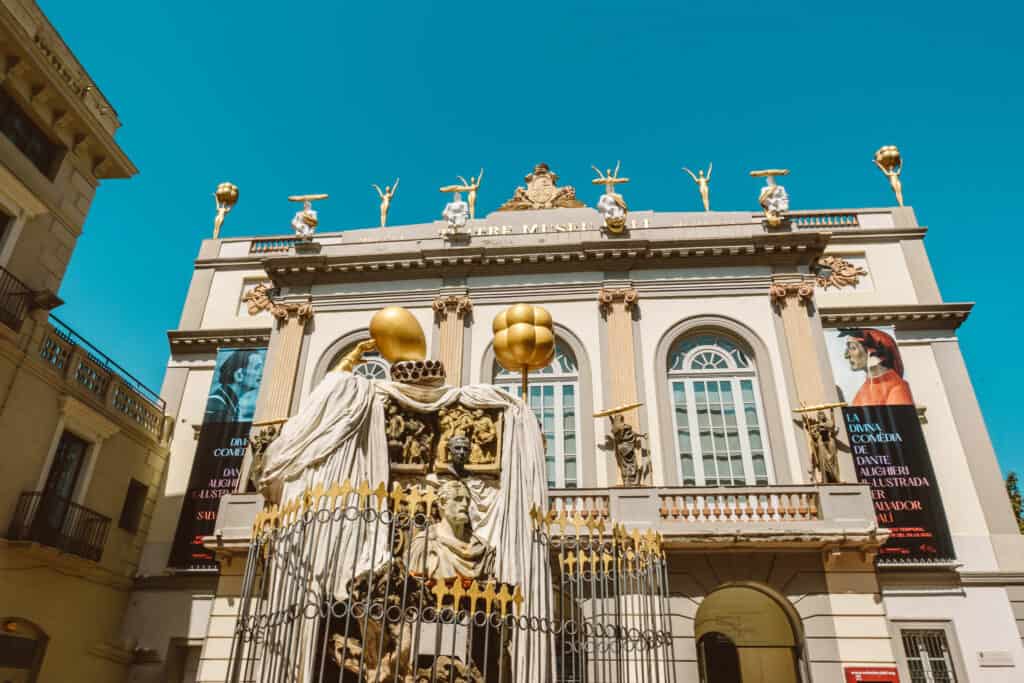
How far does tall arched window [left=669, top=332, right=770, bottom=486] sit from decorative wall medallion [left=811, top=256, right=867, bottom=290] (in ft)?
16.6

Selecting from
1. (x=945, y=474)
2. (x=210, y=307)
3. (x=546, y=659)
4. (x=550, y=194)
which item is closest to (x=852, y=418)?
(x=945, y=474)

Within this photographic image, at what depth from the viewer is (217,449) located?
1770 centimetres

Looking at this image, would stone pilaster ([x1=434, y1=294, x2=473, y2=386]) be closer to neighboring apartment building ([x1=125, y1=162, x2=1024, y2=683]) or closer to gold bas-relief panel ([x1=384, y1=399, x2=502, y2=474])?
neighboring apartment building ([x1=125, y1=162, x2=1024, y2=683])

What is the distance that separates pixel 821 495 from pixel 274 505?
11.1 metres

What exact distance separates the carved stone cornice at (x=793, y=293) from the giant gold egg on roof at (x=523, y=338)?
11.6 meters

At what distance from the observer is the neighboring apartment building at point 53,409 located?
13586mm

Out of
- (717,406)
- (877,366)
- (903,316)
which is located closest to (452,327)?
(717,406)

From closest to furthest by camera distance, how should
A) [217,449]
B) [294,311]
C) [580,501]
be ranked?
[580,501]
[294,311]
[217,449]

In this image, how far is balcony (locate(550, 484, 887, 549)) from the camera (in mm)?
12609

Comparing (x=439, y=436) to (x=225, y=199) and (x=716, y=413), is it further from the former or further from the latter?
(x=225, y=199)

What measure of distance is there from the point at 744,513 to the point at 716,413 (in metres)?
2.83

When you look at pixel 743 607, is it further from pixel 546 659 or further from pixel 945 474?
pixel 546 659

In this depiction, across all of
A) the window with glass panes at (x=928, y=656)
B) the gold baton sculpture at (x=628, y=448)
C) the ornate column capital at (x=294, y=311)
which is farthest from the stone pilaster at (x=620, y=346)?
the ornate column capital at (x=294, y=311)

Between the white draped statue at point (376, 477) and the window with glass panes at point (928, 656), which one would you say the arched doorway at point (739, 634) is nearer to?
the window with glass panes at point (928, 656)
